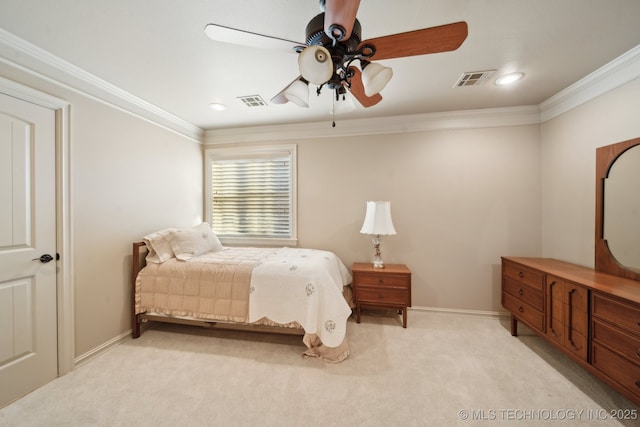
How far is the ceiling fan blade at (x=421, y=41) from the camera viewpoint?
1.08 metres

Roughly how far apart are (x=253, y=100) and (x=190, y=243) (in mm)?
1790

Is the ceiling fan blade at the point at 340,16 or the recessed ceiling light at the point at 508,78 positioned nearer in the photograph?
the ceiling fan blade at the point at 340,16

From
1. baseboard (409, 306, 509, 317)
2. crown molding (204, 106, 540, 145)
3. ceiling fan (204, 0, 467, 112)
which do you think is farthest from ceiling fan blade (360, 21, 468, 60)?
baseboard (409, 306, 509, 317)

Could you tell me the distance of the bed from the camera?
2.13m

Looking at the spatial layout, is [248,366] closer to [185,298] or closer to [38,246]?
[185,298]

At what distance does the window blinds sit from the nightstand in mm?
1336

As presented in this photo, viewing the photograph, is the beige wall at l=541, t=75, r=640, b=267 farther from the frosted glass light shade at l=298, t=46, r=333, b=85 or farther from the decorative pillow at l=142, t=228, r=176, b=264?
the decorative pillow at l=142, t=228, r=176, b=264

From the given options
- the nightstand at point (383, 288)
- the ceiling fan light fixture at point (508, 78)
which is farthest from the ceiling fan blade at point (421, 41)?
the nightstand at point (383, 288)

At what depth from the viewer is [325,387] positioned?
5.86 ft

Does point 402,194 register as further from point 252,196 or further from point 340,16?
point 340,16

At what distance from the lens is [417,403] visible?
64.6 inches

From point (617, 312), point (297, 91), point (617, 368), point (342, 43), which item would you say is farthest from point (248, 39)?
point (617, 368)

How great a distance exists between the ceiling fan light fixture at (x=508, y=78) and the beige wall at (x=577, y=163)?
0.74m

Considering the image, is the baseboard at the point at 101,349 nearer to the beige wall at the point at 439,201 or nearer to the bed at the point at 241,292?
the bed at the point at 241,292
